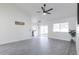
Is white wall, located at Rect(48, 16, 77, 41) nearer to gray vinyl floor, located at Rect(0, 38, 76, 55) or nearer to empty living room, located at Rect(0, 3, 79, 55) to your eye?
empty living room, located at Rect(0, 3, 79, 55)

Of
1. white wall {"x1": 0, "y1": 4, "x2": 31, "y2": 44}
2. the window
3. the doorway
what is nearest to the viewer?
white wall {"x1": 0, "y1": 4, "x2": 31, "y2": 44}

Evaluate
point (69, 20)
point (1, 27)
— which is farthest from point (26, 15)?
point (69, 20)

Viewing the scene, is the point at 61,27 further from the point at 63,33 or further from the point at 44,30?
the point at 44,30

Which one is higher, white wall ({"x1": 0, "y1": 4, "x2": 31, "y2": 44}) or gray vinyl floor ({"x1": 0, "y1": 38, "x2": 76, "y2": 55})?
white wall ({"x1": 0, "y1": 4, "x2": 31, "y2": 44})

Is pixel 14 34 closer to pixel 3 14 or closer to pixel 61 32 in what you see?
pixel 3 14

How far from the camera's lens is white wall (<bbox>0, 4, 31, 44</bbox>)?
19.0 feet

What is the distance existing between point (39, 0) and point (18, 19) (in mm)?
6727

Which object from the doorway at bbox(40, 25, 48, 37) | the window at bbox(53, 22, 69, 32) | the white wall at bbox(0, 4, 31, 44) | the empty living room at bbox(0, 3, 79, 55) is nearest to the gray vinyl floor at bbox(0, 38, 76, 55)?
the empty living room at bbox(0, 3, 79, 55)

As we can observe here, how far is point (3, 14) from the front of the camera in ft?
19.2

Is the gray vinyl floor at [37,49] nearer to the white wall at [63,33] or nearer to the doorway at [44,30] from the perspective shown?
the white wall at [63,33]

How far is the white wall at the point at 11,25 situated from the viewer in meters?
5.78

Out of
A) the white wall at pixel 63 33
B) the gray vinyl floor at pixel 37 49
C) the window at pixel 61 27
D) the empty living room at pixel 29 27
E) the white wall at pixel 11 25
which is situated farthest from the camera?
the window at pixel 61 27

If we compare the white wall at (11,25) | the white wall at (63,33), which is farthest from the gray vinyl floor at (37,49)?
the white wall at (63,33)
